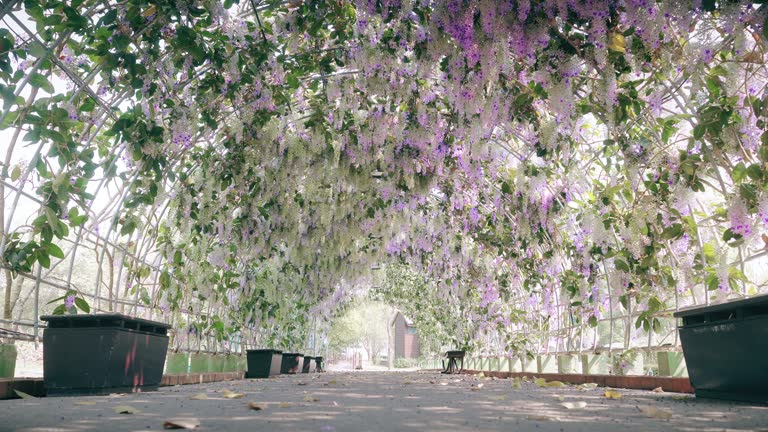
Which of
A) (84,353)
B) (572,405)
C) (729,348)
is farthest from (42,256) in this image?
(729,348)

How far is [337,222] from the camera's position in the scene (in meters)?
8.09

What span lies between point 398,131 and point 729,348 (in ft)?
12.0

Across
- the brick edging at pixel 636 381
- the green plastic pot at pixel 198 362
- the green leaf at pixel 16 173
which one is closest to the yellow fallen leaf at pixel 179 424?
the green leaf at pixel 16 173

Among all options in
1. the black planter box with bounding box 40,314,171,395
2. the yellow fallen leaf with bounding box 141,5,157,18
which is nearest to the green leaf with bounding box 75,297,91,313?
the black planter box with bounding box 40,314,171,395

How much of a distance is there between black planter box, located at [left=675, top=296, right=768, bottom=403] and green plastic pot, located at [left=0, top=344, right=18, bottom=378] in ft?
15.5

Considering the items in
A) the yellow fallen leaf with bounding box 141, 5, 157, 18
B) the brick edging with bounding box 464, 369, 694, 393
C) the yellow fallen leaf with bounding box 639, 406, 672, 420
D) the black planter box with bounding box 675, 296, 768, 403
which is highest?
the yellow fallen leaf with bounding box 141, 5, 157, 18

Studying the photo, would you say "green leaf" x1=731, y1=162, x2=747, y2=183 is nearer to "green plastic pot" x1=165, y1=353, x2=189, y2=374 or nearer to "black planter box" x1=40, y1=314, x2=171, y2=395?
"black planter box" x1=40, y1=314, x2=171, y2=395

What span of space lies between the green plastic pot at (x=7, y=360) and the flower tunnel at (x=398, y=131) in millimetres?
132

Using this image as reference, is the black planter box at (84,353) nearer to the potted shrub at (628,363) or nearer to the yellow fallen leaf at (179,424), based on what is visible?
the yellow fallen leaf at (179,424)

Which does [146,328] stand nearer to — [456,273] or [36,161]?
[36,161]

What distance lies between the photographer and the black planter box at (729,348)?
103 inches

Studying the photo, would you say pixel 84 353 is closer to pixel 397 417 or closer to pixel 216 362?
pixel 397 417

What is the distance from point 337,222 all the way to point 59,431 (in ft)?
20.9

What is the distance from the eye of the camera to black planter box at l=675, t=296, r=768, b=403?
262cm
